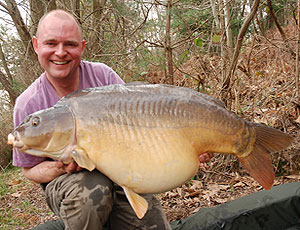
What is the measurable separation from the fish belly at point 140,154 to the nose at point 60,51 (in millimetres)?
635

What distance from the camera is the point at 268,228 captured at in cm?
224

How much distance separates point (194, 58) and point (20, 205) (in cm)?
233

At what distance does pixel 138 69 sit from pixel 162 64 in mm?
451

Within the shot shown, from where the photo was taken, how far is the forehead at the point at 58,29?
1720 mm

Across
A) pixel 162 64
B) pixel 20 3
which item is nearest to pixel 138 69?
pixel 162 64

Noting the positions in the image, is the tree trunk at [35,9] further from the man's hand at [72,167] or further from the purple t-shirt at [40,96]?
the man's hand at [72,167]

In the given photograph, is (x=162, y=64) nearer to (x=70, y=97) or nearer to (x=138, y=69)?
(x=138, y=69)

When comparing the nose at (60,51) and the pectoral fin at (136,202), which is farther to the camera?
the nose at (60,51)

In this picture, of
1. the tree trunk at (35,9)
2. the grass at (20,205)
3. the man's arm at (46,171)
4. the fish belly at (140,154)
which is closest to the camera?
the fish belly at (140,154)

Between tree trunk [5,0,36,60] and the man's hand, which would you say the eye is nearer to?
the man's hand

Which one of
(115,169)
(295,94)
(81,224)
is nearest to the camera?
(115,169)

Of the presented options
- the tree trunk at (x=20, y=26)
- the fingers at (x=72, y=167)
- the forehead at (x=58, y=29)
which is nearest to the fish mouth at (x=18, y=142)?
the fingers at (x=72, y=167)

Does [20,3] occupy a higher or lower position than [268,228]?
higher

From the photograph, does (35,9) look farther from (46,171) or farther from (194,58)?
(46,171)
